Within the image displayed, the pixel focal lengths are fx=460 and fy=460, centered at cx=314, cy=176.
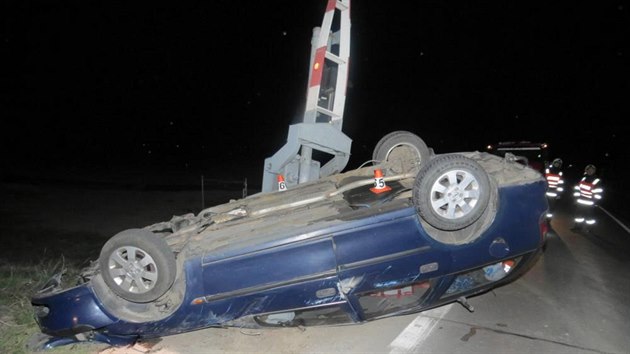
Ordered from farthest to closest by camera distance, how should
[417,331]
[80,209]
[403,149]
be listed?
[80,209] < [403,149] < [417,331]

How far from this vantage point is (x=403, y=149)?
4.95 meters

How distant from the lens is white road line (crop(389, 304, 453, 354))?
4.16 m

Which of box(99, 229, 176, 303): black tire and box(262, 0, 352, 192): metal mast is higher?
box(262, 0, 352, 192): metal mast

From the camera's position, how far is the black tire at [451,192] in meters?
3.45

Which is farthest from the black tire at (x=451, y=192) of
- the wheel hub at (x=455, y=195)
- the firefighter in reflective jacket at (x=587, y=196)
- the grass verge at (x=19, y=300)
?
the firefighter in reflective jacket at (x=587, y=196)

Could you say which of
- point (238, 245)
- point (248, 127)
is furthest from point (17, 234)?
point (248, 127)

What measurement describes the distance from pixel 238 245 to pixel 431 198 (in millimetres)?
1521

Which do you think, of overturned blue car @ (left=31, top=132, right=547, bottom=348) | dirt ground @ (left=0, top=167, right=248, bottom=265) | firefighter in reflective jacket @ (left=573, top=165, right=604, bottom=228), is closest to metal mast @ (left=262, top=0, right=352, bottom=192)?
overturned blue car @ (left=31, top=132, right=547, bottom=348)

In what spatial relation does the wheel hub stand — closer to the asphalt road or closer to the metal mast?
the asphalt road

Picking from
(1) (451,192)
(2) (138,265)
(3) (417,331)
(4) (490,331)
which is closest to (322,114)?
(1) (451,192)

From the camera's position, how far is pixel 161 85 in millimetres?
60062

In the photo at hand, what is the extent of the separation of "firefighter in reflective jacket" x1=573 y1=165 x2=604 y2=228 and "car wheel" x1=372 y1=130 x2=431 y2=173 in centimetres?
680

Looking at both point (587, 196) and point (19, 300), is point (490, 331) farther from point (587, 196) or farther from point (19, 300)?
point (587, 196)

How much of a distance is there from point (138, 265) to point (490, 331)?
3.35m
